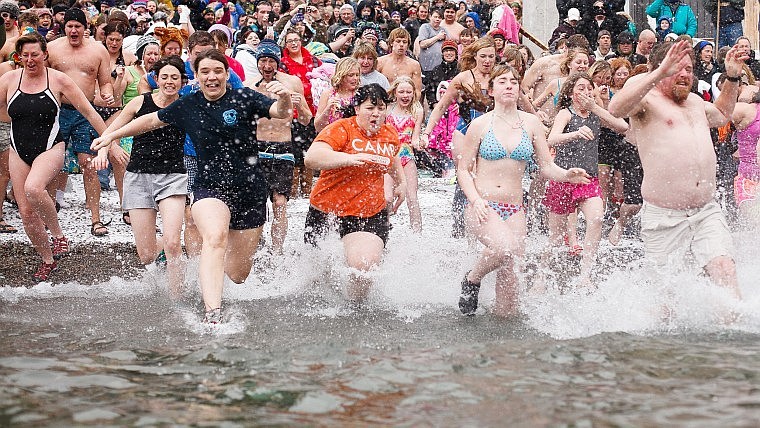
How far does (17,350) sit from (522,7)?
15.3 m

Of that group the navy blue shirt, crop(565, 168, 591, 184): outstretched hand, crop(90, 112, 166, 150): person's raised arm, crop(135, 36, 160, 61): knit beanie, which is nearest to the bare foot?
crop(565, 168, 591, 184): outstretched hand

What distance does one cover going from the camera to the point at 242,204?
24.1ft

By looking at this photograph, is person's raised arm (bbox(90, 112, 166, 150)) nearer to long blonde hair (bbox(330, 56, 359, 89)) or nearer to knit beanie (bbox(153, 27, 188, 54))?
long blonde hair (bbox(330, 56, 359, 89))

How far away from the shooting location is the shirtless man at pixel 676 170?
6.49 m

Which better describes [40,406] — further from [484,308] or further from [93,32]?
[93,32]

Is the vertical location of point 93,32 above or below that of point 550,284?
above

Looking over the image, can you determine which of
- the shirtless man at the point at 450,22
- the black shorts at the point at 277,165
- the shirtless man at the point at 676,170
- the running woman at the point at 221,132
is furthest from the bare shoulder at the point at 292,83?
the shirtless man at the point at 450,22

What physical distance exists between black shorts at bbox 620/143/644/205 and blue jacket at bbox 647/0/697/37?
648cm

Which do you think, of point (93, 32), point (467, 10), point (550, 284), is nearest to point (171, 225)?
point (550, 284)

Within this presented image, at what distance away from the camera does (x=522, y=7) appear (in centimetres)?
1997

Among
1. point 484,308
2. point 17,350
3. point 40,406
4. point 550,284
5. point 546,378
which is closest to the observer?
point 40,406

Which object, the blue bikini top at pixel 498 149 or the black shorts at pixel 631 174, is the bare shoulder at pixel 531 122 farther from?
the black shorts at pixel 631 174

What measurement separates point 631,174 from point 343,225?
4.28m

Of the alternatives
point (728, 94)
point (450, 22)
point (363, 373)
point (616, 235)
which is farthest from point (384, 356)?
point (450, 22)
